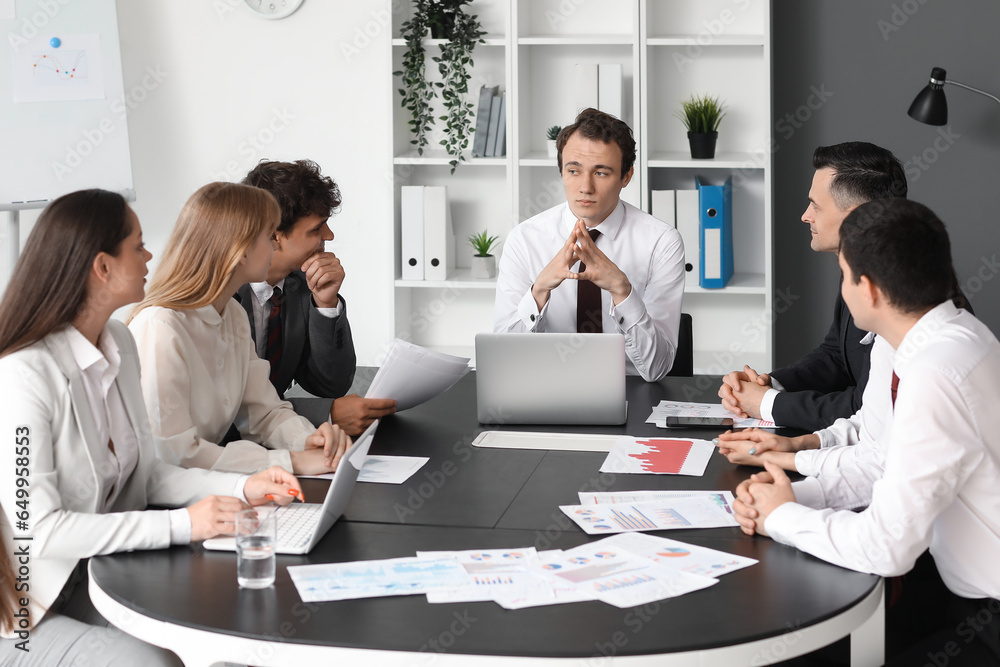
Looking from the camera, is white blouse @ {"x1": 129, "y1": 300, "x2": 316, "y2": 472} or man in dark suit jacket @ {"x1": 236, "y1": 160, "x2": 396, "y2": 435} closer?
white blouse @ {"x1": 129, "y1": 300, "x2": 316, "y2": 472}

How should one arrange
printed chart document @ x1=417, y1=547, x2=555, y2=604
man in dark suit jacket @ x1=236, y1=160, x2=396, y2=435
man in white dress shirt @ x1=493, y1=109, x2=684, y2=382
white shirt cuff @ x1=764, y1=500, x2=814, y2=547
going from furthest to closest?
man in white dress shirt @ x1=493, y1=109, x2=684, y2=382 → man in dark suit jacket @ x1=236, y1=160, x2=396, y2=435 → white shirt cuff @ x1=764, y1=500, x2=814, y2=547 → printed chart document @ x1=417, y1=547, x2=555, y2=604

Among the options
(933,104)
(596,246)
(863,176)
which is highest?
(933,104)

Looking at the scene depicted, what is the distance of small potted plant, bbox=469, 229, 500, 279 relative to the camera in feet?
13.5

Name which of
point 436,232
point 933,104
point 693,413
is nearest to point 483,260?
point 436,232

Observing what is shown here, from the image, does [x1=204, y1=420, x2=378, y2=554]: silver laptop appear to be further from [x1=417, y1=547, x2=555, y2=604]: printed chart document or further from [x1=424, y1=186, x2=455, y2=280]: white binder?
[x1=424, y1=186, x2=455, y2=280]: white binder

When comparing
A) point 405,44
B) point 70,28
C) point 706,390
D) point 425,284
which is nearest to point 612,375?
point 706,390

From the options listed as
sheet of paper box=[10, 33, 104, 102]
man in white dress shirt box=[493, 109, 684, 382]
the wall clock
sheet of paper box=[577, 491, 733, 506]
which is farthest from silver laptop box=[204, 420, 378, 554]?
the wall clock

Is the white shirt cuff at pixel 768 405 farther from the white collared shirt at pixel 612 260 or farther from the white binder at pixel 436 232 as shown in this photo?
the white binder at pixel 436 232

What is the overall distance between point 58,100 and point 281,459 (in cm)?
262

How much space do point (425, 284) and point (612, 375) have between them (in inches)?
80.1

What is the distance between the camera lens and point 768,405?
6.98ft

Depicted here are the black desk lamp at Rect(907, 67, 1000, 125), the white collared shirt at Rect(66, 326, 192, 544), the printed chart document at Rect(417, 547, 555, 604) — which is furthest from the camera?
the black desk lamp at Rect(907, 67, 1000, 125)

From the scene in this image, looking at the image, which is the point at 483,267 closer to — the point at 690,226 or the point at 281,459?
the point at 690,226

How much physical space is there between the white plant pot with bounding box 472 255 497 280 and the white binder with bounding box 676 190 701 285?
780 millimetres
